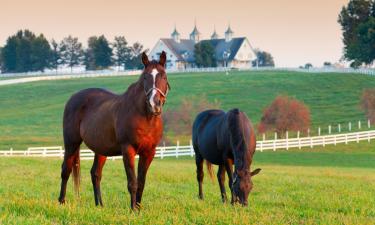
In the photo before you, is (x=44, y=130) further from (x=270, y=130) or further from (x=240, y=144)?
(x=240, y=144)

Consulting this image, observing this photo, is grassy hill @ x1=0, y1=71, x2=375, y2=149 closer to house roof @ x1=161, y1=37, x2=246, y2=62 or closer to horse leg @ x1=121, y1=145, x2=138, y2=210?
house roof @ x1=161, y1=37, x2=246, y2=62

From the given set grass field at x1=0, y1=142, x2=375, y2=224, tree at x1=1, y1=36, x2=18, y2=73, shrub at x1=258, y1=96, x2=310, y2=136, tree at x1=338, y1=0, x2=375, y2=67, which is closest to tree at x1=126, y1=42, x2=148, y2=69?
tree at x1=1, y1=36, x2=18, y2=73

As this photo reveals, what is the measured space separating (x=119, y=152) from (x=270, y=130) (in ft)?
159

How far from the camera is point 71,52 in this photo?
6875 inches

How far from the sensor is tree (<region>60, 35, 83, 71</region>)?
567ft

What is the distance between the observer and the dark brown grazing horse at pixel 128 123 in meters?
10.8

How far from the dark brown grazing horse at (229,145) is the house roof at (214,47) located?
145512 millimetres

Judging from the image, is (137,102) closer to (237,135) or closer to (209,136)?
(237,135)

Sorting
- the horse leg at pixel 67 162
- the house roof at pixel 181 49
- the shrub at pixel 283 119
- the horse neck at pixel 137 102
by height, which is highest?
the house roof at pixel 181 49

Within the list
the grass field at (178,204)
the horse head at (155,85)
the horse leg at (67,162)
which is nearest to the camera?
the grass field at (178,204)

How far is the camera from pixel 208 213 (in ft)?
34.9

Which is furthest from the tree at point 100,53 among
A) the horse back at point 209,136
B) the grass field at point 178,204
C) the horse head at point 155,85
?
the horse head at point 155,85

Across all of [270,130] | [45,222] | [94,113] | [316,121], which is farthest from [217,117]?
[316,121]

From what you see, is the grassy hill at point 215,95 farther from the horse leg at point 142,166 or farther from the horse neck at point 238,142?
the horse leg at point 142,166
